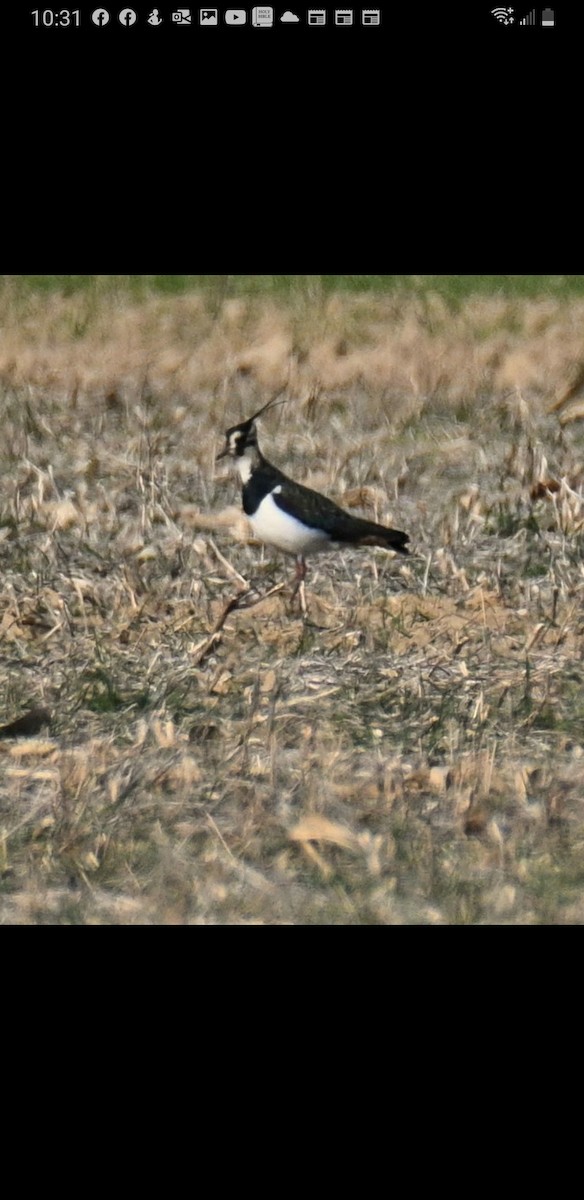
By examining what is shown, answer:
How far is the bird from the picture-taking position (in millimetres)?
5910

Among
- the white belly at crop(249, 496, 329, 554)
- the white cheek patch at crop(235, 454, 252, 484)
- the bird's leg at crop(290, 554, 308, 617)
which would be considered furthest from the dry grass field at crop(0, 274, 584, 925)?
the white cheek patch at crop(235, 454, 252, 484)

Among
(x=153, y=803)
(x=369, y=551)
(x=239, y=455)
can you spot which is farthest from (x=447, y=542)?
(x=153, y=803)

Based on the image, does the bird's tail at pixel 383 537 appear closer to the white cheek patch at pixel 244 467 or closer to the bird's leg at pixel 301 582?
the bird's leg at pixel 301 582

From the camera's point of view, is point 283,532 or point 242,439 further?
point 242,439

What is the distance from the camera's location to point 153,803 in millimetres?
4523

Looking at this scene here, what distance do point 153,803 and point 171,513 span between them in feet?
8.14

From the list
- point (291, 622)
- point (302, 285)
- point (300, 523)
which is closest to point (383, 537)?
point (300, 523)

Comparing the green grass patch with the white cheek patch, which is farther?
the green grass patch

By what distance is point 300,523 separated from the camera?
593 centimetres

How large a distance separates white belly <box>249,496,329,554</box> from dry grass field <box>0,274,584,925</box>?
8.0 inches

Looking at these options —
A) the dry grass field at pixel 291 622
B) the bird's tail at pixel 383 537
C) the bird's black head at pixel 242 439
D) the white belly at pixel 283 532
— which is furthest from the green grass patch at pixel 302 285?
the bird's tail at pixel 383 537

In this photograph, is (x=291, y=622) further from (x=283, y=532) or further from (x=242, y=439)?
(x=242, y=439)

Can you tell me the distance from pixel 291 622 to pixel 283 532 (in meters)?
0.34

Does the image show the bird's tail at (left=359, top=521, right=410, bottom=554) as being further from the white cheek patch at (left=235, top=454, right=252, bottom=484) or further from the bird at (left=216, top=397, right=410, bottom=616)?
the white cheek patch at (left=235, top=454, right=252, bottom=484)
